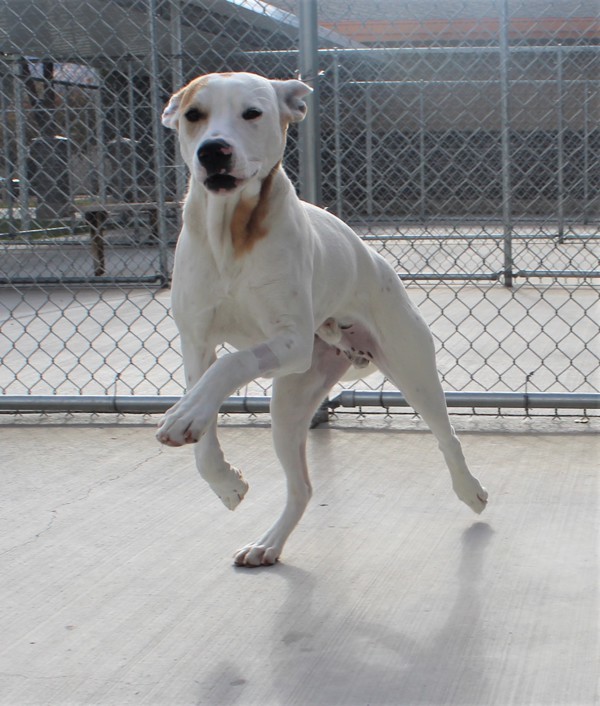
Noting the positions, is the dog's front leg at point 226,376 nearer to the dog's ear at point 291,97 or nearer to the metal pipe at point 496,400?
the dog's ear at point 291,97

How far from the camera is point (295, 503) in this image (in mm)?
2859

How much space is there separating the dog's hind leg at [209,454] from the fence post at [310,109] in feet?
5.55

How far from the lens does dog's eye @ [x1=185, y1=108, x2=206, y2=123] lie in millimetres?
2383

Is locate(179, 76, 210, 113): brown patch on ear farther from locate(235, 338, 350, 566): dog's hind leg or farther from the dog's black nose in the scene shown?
locate(235, 338, 350, 566): dog's hind leg

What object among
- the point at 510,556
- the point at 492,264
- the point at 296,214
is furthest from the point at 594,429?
the point at 492,264

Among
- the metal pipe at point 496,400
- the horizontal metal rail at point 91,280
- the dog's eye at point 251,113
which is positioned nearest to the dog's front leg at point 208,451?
the dog's eye at point 251,113

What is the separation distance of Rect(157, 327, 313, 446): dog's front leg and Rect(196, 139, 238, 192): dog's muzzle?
38cm

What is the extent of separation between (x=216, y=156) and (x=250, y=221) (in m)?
0.26

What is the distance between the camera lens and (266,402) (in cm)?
420

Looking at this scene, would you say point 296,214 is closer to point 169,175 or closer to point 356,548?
point 356,548

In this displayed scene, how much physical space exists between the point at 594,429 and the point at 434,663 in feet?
7.04

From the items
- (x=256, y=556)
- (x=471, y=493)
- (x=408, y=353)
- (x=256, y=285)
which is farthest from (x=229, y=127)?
(x=471, y=493)

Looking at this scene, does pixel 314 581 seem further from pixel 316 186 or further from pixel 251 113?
pixel 316 186

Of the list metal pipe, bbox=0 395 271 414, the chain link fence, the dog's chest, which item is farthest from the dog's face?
metal pipe, bbox=0 395 271 414
